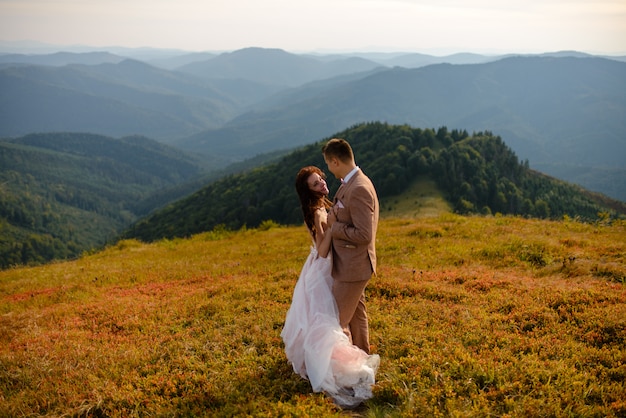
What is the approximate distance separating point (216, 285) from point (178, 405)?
723cm

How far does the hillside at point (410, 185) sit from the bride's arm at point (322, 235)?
66.3m

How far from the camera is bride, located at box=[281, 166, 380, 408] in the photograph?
275 inches

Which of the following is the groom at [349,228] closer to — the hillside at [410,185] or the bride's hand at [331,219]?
the bride's hand at [331,219]

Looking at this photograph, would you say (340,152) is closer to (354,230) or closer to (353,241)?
(354,230)

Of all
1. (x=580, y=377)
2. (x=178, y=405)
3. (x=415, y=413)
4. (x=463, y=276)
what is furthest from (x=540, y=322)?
(x=178, y=405)

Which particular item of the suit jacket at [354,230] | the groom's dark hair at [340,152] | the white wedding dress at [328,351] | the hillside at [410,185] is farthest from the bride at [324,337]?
the hillside at [410,185]

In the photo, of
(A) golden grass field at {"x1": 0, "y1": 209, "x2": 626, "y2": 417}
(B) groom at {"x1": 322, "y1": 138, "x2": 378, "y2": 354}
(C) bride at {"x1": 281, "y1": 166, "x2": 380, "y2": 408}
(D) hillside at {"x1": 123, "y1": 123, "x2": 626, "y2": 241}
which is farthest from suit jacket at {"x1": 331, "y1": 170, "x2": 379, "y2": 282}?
(D) hillside at {"x1": 123, "y1": 123, "x2": 626, "y2": 241}

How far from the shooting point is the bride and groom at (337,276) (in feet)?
21.5

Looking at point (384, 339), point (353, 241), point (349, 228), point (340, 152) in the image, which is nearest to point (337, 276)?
point (353, 241)

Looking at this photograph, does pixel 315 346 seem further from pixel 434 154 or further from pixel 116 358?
pixel 434 154

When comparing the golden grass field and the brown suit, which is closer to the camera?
the brown suit

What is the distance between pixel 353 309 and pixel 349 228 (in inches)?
68.0

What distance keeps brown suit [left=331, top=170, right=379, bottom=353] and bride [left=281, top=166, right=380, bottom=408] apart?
0.74 feet

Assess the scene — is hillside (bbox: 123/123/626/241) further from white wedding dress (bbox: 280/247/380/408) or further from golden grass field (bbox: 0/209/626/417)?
white wedding dress (bbox: 280/247/380/408)
